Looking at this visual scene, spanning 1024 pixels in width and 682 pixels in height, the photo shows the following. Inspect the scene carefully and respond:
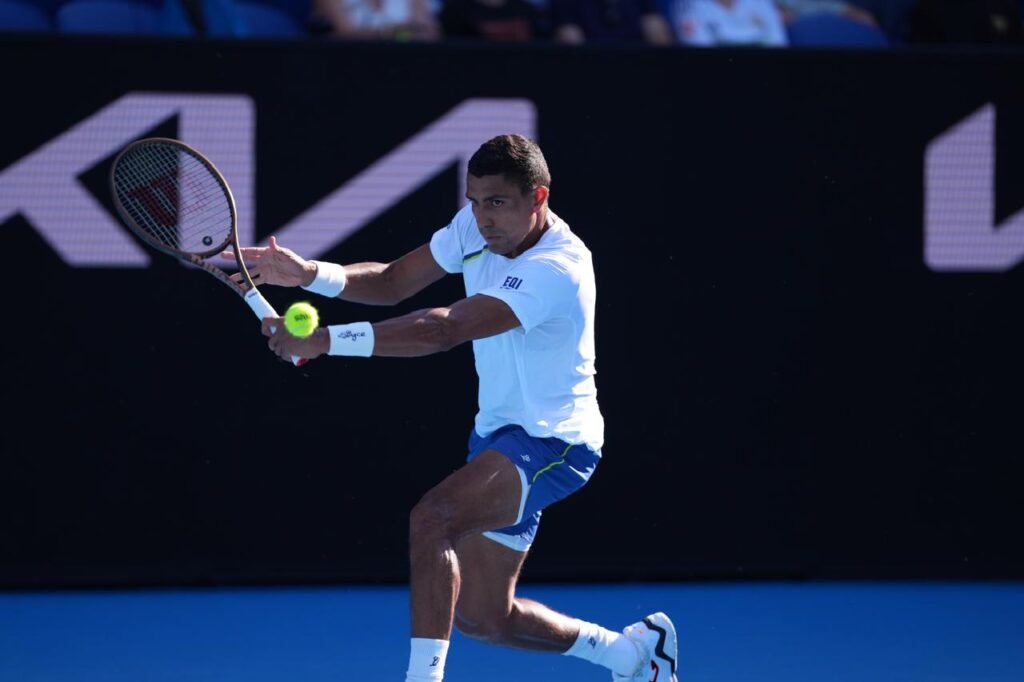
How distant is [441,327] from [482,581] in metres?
0.86

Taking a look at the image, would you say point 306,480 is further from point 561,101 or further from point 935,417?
point 935,417

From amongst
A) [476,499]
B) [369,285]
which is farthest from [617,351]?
[476,499]

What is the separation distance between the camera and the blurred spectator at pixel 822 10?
804 centimetres

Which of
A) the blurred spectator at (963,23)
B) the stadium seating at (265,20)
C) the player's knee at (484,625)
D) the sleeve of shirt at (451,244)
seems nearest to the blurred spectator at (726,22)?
the blurred spectator at (963,23)

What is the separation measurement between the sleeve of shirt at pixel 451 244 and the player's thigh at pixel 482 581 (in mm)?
858

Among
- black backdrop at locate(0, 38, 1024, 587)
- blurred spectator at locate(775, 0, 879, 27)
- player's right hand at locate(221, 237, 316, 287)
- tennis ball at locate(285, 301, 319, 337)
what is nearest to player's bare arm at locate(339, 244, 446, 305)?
player's right hand at locate(221, 237, 316, 287)

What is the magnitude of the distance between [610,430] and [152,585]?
205cm

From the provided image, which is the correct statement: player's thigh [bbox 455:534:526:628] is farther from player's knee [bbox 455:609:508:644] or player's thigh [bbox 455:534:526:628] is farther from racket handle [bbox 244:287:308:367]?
racket handle [bbox 244:287:308:367]

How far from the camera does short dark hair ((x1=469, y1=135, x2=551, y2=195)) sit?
4266 millimetres

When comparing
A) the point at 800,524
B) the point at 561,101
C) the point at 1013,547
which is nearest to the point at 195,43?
the point at 561,101

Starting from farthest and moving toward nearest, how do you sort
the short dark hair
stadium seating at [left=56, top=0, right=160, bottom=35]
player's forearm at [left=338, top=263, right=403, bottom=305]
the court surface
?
stadium seating at [left=56, top=0, right=160, bottom=35] < the court surface < player's forearm at [left=338, top=263, right=403, bottom=305] < the short dark hair

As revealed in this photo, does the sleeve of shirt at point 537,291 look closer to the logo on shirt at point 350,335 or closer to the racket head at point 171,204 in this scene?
the logo on shirt at point 350,335

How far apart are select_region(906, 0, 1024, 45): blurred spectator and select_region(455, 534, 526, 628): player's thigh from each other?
173 inches

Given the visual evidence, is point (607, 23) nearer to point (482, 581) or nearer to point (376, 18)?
point (376, 18)
